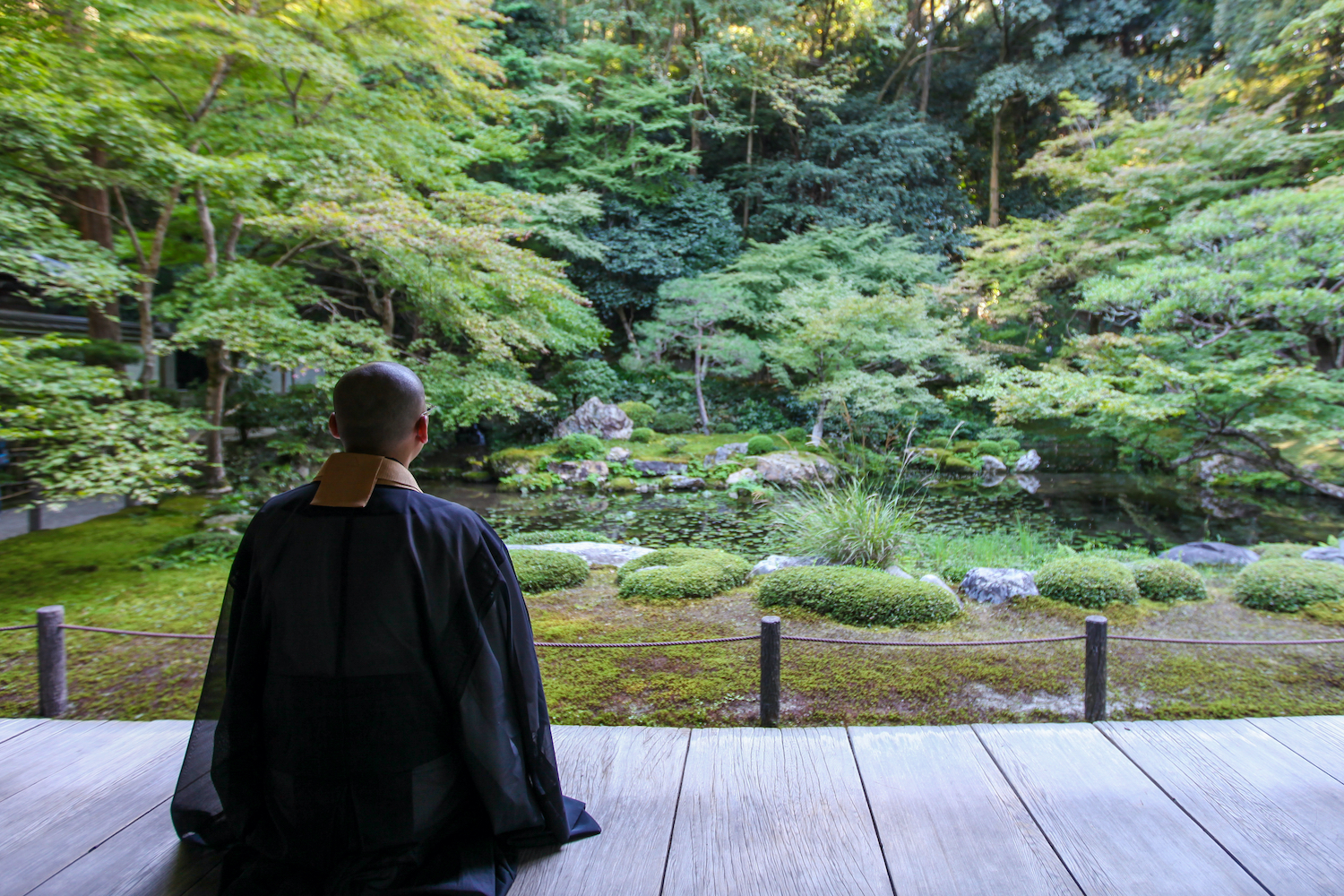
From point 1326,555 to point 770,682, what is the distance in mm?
5188

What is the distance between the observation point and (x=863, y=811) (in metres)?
1.78

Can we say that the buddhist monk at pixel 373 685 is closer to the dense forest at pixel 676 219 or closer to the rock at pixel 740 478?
the dense forest at pixel 676 219

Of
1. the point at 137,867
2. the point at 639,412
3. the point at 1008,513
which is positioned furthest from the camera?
the point at 639,412

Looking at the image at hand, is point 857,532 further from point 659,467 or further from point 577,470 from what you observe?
point 577,470

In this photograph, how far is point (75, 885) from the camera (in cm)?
149

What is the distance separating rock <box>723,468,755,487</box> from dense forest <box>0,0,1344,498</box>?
162cm

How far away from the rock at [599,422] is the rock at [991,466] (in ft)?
18.5

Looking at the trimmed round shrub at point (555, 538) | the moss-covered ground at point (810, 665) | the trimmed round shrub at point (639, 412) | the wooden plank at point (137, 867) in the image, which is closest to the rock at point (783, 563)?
the moss-covered ground at point (810, 665)

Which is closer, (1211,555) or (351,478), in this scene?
(351,478)

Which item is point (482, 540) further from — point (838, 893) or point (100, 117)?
point (100, 117)

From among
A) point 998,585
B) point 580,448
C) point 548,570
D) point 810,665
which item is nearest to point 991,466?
point 580,448

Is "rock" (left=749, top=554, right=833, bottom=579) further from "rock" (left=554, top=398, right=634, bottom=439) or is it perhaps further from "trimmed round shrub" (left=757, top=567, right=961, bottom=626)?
A: "rock" (left=554, top=398, right=634, bottom=439)

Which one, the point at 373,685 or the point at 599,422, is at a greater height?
the point at 599,422

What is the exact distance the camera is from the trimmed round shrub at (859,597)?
3600mm
